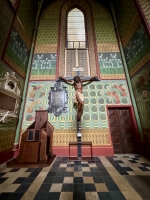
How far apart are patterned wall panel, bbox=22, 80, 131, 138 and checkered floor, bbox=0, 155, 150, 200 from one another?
6.86 feet

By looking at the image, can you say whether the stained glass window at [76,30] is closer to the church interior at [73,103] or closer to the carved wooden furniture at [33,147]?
the church interior at [73,103]

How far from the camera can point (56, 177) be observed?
257cm

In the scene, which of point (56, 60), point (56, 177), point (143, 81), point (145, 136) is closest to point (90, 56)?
point (56, 60)

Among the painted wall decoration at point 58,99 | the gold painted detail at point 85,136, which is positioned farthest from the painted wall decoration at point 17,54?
the gold painted detail at point 85,136

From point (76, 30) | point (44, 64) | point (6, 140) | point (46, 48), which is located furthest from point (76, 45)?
point (6, 140)

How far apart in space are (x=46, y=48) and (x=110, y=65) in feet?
14.3

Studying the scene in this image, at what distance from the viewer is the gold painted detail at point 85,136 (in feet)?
15.4

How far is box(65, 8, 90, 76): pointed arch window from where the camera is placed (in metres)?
6.34

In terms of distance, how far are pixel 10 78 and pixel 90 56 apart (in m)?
4.91

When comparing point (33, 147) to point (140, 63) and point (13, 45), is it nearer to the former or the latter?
point (13, 45)

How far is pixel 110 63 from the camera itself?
20.1 feet

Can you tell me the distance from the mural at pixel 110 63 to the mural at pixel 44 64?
301 cm

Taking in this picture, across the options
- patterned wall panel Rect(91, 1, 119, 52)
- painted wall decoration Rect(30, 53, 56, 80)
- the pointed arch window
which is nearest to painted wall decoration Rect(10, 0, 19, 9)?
painted wall decoration Rect(30, 53, 56, 80)

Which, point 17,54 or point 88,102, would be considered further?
point 88,102
